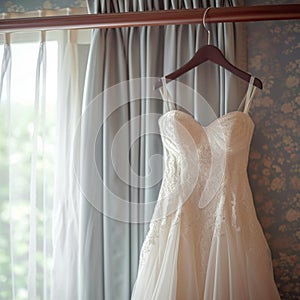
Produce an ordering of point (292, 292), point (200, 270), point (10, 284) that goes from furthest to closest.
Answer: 1. point (10, 284)
2. point (292, 292)
3. point (200, 270)

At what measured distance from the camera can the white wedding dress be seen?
1.35m

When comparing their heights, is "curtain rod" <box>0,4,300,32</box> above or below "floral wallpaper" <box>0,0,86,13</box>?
below

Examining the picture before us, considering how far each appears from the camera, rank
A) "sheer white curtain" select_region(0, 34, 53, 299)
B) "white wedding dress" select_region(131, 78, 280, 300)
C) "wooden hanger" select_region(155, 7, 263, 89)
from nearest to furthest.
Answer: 1. "white wedding dress" select_region(131, 78, 280, 300)
2. "wooden hanger" select_region(155, 7, 263, 89)
3. "sheer white curtain" select_region(0, 34, 53, 299)

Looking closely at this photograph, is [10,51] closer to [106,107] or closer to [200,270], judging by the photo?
[106,107]

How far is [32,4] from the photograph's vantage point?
1930 mm

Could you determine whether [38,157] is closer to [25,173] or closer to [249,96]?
[25,173]

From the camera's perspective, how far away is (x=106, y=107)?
172 centimetres

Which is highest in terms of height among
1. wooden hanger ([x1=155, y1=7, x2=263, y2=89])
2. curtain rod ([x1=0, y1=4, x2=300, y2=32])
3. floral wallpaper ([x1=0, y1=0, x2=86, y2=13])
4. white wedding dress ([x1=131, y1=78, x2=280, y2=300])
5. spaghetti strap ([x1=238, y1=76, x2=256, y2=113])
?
floral wallpaper ([x1=0, y1=0, x2=86, y2=13])

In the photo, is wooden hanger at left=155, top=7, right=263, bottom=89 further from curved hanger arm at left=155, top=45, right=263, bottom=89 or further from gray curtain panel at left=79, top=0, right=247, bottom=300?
gray curtain panel at left=79, top=0, right=247, bottom=300

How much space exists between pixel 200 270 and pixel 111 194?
456 mm

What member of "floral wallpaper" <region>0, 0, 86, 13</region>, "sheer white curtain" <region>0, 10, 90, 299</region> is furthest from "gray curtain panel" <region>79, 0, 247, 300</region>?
"floral wallpaper" <region>0, 0, 86, 13</region>

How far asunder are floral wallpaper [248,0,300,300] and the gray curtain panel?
120 millimetres

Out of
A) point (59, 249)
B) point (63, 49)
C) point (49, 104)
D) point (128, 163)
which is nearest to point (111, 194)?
point (128, 163)

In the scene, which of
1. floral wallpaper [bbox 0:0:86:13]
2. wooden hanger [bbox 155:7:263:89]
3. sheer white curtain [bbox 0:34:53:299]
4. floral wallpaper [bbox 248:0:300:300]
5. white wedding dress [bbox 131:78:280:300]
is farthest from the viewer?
floral wallpaper [bbox 0:0:86:13]
